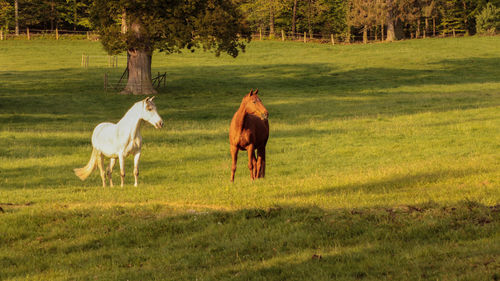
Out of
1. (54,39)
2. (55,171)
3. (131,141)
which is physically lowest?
(55,171)

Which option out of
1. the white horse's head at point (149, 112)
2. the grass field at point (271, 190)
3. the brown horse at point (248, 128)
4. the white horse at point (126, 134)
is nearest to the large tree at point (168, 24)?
the grass field at point (271, 190)

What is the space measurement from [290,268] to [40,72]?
2262 inches

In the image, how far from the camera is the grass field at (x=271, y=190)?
31.5 feet

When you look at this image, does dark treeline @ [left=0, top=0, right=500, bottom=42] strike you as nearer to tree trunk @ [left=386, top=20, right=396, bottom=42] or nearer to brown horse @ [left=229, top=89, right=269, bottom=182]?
tree trunk @ [left=386, top=20, right=396, bottom=42]

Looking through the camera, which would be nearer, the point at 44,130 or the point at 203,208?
the point at 203,208

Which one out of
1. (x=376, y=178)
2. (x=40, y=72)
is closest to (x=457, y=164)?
(x=376, y=178)

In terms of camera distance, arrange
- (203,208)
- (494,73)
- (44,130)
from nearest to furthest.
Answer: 1. (203,208)
2. (44,130)
3. (494,73)

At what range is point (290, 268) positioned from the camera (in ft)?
29.8

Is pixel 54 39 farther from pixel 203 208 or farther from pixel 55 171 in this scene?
pixel 203 208

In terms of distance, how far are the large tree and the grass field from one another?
4.13 metres

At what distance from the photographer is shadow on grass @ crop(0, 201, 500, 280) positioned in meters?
8.91

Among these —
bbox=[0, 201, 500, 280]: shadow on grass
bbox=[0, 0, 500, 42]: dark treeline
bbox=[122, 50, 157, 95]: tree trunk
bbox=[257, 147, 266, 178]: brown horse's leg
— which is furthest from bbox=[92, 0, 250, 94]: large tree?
bbox=[0, 0, 500, 42]: dark treeline

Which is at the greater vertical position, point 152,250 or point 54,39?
point 54,39

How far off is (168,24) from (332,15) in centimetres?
6827
